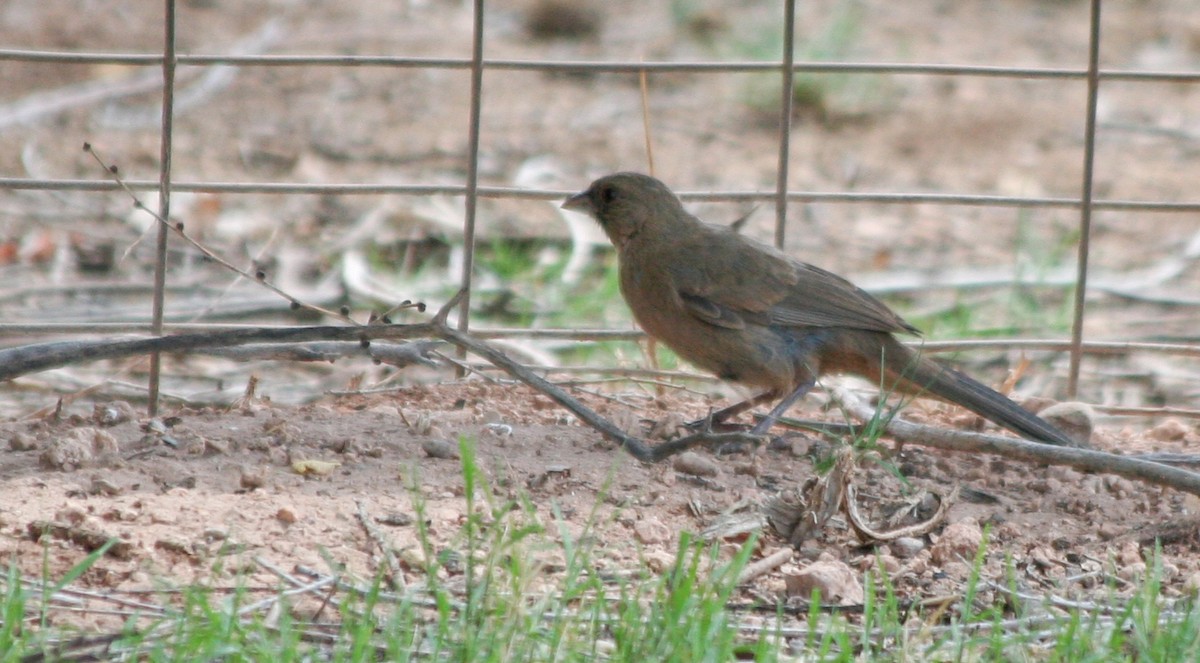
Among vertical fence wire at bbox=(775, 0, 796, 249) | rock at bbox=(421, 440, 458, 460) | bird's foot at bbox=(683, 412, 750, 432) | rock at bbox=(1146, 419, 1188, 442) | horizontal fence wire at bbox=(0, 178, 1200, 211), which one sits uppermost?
vertical fence wire at bbox=(775, 0, 796, 249)

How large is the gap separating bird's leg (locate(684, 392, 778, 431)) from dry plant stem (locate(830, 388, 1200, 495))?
1.39 ft

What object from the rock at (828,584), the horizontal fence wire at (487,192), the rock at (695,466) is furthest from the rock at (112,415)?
the rock at (828,584)

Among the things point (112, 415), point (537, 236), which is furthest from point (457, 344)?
point (537, 236)

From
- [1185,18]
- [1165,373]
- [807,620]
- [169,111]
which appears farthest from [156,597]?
[1185,18]

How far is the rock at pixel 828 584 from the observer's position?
3.38 m

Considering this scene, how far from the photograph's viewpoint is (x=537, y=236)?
837 cm

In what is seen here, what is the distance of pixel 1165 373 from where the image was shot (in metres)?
7.14

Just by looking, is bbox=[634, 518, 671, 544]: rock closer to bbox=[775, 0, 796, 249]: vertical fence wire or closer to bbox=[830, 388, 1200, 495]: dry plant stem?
bbox=[830, 388, 1200, 495]: dry plant stem

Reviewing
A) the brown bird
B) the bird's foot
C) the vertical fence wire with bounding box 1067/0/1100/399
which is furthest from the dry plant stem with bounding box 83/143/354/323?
the vertical fence wire with bounding box 1067/0/1100/399

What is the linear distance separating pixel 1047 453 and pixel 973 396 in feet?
2.18

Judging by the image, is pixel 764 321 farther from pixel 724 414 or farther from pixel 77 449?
pixel 77 449

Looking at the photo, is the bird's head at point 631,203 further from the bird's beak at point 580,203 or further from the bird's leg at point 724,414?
the bird's leg at point 724,414

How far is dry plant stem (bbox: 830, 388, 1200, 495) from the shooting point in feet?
12.6

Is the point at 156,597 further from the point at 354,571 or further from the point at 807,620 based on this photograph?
the point at 807,620
